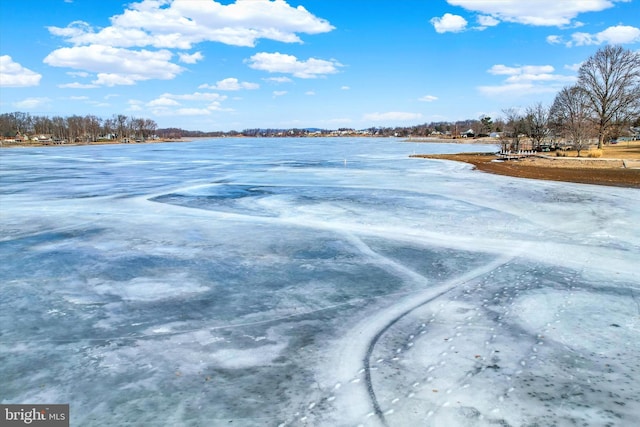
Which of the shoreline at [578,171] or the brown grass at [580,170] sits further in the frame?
the brown grass at [580,170]

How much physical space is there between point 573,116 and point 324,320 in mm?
45743

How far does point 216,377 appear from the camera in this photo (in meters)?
4.05

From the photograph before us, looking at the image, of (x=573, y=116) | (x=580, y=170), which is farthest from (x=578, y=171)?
(x=573, y=116)

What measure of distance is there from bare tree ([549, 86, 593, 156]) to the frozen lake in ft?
92.1

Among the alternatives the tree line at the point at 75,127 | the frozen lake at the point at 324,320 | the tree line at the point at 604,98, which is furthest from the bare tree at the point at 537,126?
the tree line at the point at 75,127

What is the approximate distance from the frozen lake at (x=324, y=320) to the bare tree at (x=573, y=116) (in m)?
28.1

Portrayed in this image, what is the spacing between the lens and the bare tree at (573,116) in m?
35.7

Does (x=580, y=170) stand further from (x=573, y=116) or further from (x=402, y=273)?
(x=402, y=273)

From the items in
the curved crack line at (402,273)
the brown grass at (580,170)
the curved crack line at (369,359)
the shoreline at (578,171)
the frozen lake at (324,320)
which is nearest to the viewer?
the curved crack line at (369,359)

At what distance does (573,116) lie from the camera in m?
42.4

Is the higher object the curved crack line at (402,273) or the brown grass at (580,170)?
the brown grass at (580,170)

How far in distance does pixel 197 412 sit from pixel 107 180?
21502mm

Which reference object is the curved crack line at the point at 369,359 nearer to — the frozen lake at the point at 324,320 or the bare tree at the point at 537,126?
the frozen lake at the point at 324,320

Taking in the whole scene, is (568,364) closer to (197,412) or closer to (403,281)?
(403,281)
